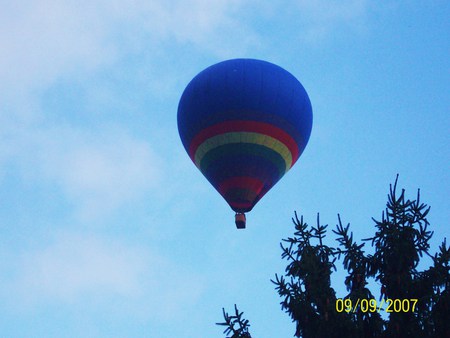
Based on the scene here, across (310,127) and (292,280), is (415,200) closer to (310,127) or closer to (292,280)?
(292,280)

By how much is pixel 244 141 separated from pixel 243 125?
588 millimetres

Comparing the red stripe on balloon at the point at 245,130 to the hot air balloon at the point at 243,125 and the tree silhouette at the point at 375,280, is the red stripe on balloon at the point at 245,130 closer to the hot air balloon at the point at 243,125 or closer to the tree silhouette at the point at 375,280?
the hot air balloon at the point at 243,125

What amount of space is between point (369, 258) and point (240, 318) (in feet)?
7.87

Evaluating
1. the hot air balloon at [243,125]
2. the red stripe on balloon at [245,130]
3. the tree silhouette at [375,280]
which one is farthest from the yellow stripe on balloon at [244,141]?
the tree silhouette at [375,280]

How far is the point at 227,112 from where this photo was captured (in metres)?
26.5

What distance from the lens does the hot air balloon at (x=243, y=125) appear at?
87.0 ft

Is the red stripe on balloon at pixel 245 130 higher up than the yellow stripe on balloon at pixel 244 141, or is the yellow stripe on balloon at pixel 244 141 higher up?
the red stripe on balloon at pixel 245 130

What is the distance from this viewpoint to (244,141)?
26.5m

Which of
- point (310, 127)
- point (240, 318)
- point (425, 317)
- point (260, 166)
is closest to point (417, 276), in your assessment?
point (425, 317)
